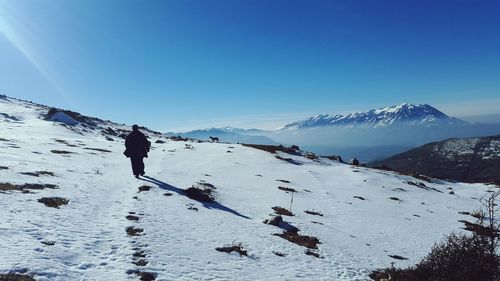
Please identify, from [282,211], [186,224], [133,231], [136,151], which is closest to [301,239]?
[282,211]

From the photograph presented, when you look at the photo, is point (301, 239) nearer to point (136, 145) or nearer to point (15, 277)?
point (15, 277)

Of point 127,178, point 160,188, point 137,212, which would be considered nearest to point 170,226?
point 137,212

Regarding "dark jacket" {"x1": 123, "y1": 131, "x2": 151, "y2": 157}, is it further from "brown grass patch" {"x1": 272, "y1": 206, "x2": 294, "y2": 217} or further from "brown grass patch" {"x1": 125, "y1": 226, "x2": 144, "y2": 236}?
"brown grass patch" {"x1": 125, "y1": 226, "x2": 144, "y2": 236}

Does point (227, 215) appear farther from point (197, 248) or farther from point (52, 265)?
point (52, 265)

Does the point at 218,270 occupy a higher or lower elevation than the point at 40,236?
lower

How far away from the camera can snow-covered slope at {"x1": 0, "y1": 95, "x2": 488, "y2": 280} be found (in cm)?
1159

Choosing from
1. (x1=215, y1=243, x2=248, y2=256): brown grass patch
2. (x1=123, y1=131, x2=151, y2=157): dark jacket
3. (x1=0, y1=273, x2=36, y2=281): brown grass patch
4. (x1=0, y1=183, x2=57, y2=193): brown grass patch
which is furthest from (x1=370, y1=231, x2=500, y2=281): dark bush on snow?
(x1=123, y1=131, x2=151, y2=157): dark jacket

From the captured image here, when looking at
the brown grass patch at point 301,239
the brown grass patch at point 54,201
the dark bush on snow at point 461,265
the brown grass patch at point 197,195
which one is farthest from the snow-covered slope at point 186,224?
the dark bush on snow at point 461,265

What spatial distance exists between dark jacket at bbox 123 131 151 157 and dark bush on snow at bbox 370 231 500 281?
19.7m

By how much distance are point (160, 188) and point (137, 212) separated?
21.9 ft

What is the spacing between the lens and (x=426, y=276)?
42.0 feet

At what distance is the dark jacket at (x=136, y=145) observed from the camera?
90.4 ft

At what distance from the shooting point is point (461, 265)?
12.1m

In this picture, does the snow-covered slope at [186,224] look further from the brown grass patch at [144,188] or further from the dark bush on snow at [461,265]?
the dark bush on snow at [461,265]
